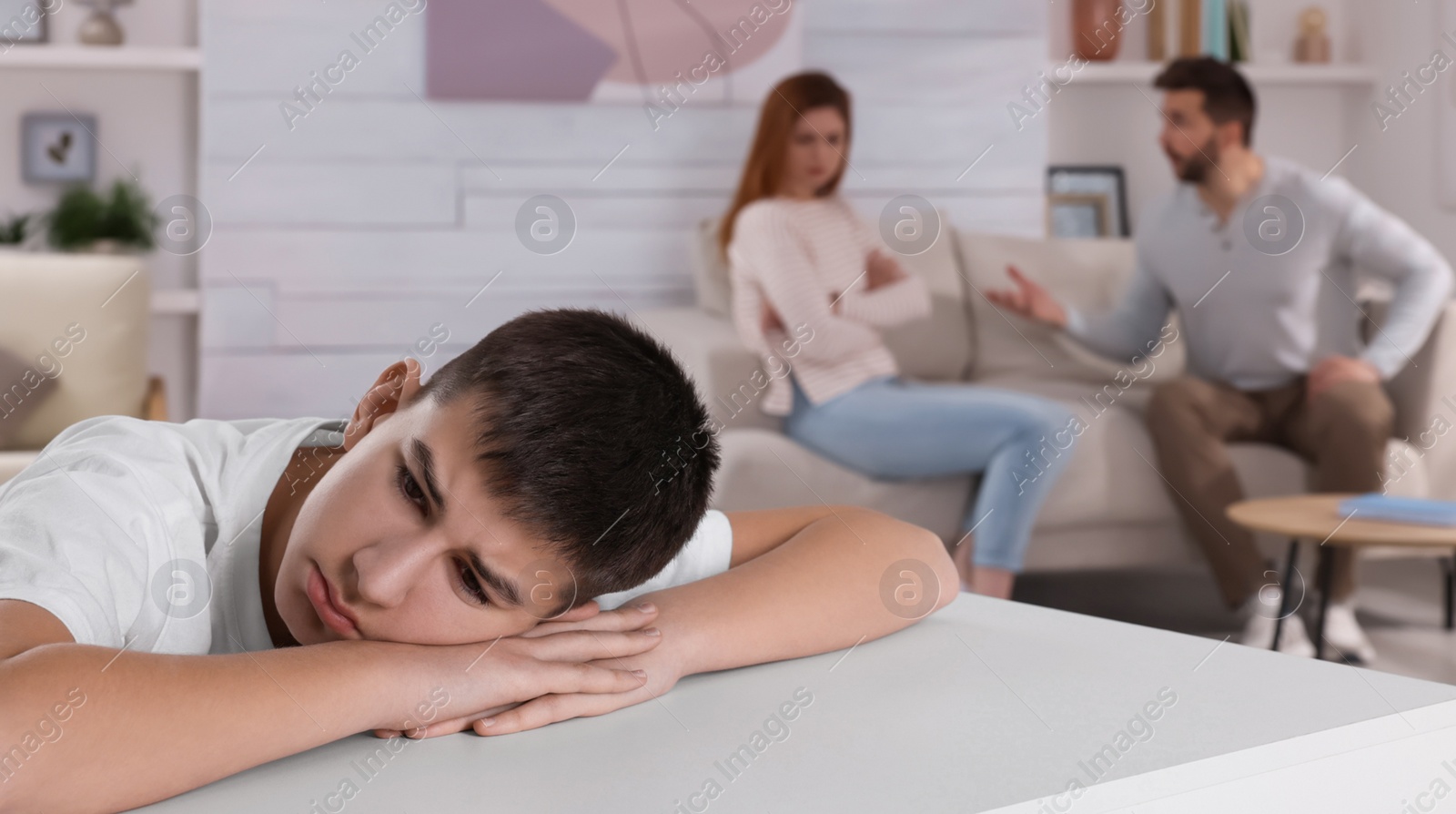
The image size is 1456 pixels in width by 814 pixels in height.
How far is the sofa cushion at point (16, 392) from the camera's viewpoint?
2137mm

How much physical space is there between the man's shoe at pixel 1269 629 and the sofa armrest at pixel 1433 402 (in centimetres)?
49

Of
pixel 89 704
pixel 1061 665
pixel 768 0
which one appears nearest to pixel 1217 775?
pixel 1061 665

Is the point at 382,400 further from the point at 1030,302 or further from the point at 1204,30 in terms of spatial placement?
the point at 1204,30

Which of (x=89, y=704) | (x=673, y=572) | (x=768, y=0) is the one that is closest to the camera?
(x=89, y=704)

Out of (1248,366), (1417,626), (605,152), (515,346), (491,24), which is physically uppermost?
(491,24)

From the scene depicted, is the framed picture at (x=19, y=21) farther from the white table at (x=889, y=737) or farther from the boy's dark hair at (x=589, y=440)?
the white table at (x=889, y=737)

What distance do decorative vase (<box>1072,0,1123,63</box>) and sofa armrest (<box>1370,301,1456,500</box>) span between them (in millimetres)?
1305

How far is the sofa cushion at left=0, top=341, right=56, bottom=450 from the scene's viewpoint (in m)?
2.14

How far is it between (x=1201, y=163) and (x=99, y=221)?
2.56 metres

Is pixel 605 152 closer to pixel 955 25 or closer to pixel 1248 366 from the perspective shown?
pixel 955 25

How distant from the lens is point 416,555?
598mm

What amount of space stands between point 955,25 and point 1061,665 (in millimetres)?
3087

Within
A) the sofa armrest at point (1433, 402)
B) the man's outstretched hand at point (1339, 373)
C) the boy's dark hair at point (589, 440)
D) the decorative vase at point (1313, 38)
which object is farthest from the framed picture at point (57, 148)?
the decorative vase at point (1313, 38)

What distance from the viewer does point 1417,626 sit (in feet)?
8.39
